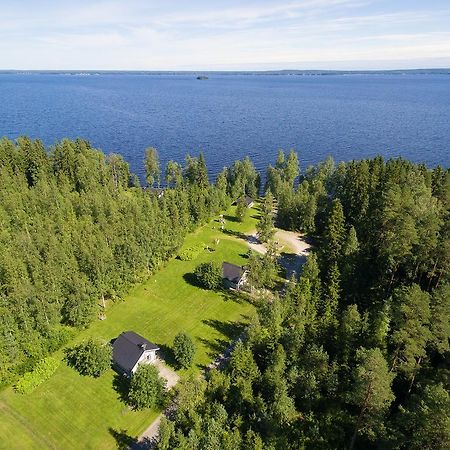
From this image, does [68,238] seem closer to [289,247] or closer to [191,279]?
[191,279]

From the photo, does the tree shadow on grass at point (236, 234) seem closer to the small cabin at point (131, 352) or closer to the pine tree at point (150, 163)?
the pine tree at point (150, 163)

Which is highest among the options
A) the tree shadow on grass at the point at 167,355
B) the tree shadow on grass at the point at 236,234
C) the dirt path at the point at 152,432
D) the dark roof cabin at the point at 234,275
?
the dark roof cabin at the point at 234,275

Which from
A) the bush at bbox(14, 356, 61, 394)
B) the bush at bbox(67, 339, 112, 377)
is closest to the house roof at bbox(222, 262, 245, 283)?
the bush at bbox(67, 339, 112, 377)

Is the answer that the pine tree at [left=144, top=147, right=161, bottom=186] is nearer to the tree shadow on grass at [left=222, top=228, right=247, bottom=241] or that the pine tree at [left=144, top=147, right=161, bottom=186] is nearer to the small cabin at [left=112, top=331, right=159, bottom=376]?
the tree shadow on grass at [left=222, top=228, right=247, bottom=241]

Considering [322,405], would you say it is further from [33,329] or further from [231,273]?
[33,329]

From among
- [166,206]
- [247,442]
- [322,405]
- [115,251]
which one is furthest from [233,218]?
[247,442]

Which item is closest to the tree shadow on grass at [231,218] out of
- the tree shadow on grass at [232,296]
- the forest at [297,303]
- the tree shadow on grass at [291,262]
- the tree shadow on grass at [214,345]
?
the forest at [297,303]
